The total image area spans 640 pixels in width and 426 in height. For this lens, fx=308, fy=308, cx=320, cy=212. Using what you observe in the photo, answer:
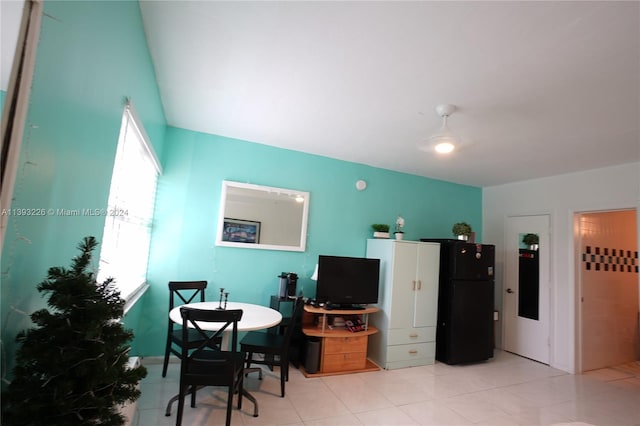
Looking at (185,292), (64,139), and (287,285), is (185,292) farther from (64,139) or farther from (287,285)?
(64,139)

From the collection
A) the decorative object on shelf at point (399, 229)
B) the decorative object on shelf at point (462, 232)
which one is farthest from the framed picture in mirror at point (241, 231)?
the decorative object on shelf at point (462, 232)

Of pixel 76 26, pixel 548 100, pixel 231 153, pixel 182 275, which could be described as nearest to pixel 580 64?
pixel 548 100

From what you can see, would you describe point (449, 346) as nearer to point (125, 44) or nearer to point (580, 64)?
point (580, 64)

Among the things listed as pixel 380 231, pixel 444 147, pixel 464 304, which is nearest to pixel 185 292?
pixel 380 231

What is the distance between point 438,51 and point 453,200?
11.8ft

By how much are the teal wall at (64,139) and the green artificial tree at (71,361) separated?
0.09 m

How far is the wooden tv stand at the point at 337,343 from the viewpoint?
338 cm

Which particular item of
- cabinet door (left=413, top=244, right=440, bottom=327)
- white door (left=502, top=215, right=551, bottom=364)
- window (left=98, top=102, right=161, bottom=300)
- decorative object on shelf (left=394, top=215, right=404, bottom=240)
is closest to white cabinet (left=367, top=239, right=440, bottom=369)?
cabinet door (left=413, top=244, right=440, bottom=327)

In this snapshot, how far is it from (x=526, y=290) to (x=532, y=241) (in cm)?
72

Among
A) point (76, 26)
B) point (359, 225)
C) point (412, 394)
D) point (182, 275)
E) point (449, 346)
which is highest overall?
point (76, 26)

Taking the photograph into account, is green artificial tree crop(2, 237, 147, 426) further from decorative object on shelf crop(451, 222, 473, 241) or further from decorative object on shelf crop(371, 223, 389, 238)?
decorative object on shelf crop(451, 222, 473, 241)

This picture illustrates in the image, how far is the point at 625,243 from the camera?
4.47 meters

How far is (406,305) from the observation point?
3830mm

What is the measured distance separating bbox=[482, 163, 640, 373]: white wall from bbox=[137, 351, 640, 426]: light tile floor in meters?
0.49
